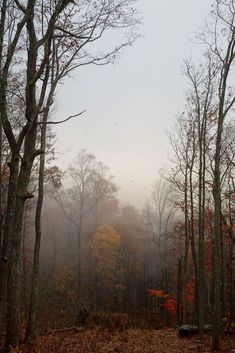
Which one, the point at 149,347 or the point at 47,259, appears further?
the point at 47,259

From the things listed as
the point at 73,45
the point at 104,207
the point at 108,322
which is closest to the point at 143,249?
the point at 104,207

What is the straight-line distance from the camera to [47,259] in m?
45.8

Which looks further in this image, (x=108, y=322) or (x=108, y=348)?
(x=108, y=322)

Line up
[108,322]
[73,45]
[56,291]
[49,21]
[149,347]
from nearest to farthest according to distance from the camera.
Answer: [49,21], [73,45], [149,347], [108,322], [56,291]

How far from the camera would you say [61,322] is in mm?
19203

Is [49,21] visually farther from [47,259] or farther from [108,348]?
[47,259]

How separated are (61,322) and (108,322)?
2371 millimetres

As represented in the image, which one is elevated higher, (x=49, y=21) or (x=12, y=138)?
(x=49, y=21)

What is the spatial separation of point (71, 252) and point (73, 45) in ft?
124

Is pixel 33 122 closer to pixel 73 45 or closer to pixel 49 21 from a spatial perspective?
pixel 49 21

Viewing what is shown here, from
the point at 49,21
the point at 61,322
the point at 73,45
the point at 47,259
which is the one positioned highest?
the point at 73,45

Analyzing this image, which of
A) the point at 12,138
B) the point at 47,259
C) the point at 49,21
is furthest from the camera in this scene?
the point at 47,259

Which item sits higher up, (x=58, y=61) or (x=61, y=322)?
(x=58, y=61)

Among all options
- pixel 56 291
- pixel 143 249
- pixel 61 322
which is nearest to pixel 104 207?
pixel 143 249
